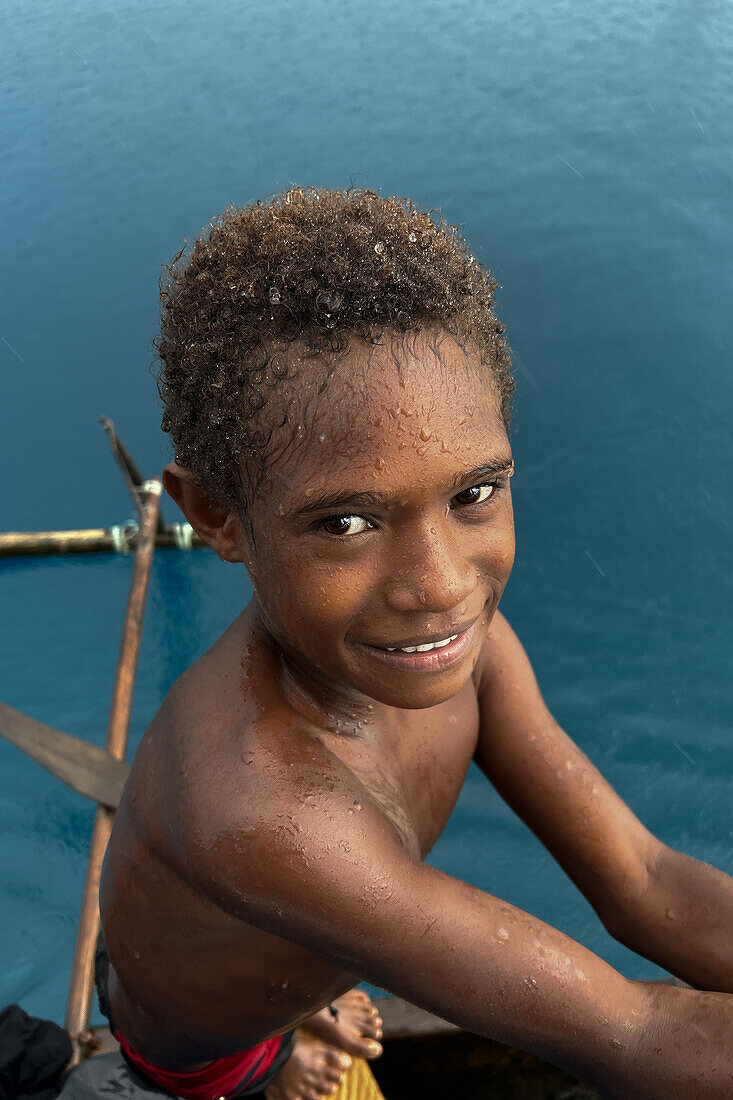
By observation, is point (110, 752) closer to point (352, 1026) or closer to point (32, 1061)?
point (32, 1061)

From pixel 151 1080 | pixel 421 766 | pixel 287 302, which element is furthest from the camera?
pixel 151 1080

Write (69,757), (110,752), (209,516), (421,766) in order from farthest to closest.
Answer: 1. (110,752)
2. (69,757)
3. (421,766)
4. (209,516)

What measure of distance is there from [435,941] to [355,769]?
0.21 m

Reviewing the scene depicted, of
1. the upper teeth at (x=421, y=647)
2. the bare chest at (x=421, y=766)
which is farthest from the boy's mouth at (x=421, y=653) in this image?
the bare chest at (x=421, y=766)

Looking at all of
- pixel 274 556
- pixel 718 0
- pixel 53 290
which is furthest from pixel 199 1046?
pixel 718 0

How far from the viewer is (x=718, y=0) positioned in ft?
13.9

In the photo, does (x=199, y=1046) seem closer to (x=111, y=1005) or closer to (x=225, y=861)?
(x=111, y=1005)

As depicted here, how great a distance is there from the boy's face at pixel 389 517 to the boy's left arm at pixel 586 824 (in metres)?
0.34

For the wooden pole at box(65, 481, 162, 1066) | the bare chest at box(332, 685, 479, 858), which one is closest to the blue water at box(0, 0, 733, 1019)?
the wooden pole at box(65, 481, 162, 1066)

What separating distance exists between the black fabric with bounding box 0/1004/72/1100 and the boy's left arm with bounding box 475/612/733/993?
36.6 inches

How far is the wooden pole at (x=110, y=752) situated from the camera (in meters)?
1.68

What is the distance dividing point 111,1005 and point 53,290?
2.67 m

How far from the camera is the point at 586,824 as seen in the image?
114cm

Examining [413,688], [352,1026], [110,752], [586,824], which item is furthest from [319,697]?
[110,752]
